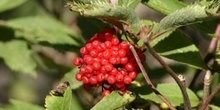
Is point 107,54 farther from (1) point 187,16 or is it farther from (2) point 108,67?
(1) point 187,16

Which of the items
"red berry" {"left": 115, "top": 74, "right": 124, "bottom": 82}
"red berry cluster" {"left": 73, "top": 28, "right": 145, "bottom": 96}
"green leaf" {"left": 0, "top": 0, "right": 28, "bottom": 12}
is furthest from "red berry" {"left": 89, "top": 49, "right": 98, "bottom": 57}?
"green leaf" {"left": 0, "top": 0, "right": 28, "bottom": 12}

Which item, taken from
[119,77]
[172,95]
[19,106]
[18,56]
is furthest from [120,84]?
[18,56]

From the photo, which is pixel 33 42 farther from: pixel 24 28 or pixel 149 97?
pixel 149 97

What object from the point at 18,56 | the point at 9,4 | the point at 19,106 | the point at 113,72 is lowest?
the point at 113,72

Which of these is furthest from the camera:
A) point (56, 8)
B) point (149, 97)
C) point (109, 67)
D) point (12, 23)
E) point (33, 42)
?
point (56, 8)

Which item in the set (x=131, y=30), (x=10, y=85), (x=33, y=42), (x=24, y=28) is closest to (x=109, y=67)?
(x=131, y=30)

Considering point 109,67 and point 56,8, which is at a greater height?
point 56,8

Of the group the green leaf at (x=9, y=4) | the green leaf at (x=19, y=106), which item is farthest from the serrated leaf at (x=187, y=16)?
the green leaf at (x=9, y=4)
